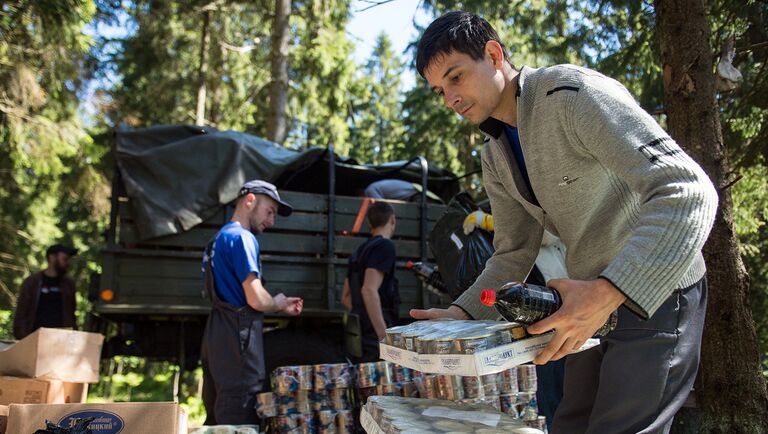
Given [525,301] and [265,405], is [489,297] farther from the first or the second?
[265,405]

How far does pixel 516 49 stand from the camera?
15211 millimetres

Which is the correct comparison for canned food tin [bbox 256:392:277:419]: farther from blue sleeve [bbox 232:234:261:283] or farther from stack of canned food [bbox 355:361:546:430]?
blue sleeve [bbox 232:234:261:283]

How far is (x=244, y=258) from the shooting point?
4543mm

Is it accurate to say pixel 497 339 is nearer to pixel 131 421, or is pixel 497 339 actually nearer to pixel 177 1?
pixel 131 421

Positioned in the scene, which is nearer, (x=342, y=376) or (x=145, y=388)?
(x=342, y=376)

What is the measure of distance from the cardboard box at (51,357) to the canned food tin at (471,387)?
8.22 feet

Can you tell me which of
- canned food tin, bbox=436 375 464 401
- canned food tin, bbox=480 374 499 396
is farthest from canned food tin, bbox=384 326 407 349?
canned food tin, bbox=480 374 499 396

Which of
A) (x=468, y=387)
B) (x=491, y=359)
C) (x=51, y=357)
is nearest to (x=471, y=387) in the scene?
(x=468, y=387)

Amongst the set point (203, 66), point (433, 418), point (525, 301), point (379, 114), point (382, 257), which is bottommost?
point (433, 418)

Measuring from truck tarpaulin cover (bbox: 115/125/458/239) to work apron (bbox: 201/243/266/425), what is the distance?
1373mm

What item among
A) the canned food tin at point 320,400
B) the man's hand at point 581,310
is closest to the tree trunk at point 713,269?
the canned food tin at point 320,400

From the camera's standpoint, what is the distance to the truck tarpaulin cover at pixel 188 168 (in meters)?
5.78

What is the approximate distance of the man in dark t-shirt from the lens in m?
5.44

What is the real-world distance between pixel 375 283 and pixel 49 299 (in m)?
4.22
